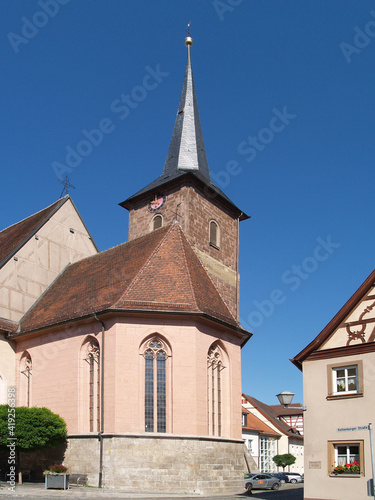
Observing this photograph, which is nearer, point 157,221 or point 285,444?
point 157,221

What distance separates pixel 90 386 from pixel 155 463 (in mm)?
3989

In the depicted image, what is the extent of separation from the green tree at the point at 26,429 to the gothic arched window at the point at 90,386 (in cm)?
106

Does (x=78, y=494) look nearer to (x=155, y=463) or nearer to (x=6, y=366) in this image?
(x=155, y=463)

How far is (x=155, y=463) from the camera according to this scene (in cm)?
1911

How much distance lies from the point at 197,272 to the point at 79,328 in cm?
532

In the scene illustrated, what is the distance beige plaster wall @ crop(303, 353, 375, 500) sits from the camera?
15477mm

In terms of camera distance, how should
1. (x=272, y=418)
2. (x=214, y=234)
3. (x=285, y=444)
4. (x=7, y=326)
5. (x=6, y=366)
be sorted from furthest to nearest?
(x=272, y=418), (x=285, y=444), (x=214, y=234), (x=7, y=326), (x=6, y=366)

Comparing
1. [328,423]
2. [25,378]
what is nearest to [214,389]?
[328,423]

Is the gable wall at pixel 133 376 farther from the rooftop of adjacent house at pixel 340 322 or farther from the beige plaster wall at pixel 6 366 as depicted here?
the rooftop of adjacent house at pixel 340 322

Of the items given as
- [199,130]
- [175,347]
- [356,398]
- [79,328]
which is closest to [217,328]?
[175,347]

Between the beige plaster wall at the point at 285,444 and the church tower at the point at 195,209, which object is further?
the beige plaster wall at the point at 285,444

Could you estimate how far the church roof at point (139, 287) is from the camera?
69.9 ft

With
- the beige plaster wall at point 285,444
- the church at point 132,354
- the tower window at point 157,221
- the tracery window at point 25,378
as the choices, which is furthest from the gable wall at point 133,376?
the beige plaster wall at point 285,444

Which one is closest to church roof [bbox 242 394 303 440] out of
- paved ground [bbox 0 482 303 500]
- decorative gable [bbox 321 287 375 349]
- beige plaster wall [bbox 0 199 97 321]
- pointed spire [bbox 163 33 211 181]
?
pointed spire [bbox 163 33 211 181]
